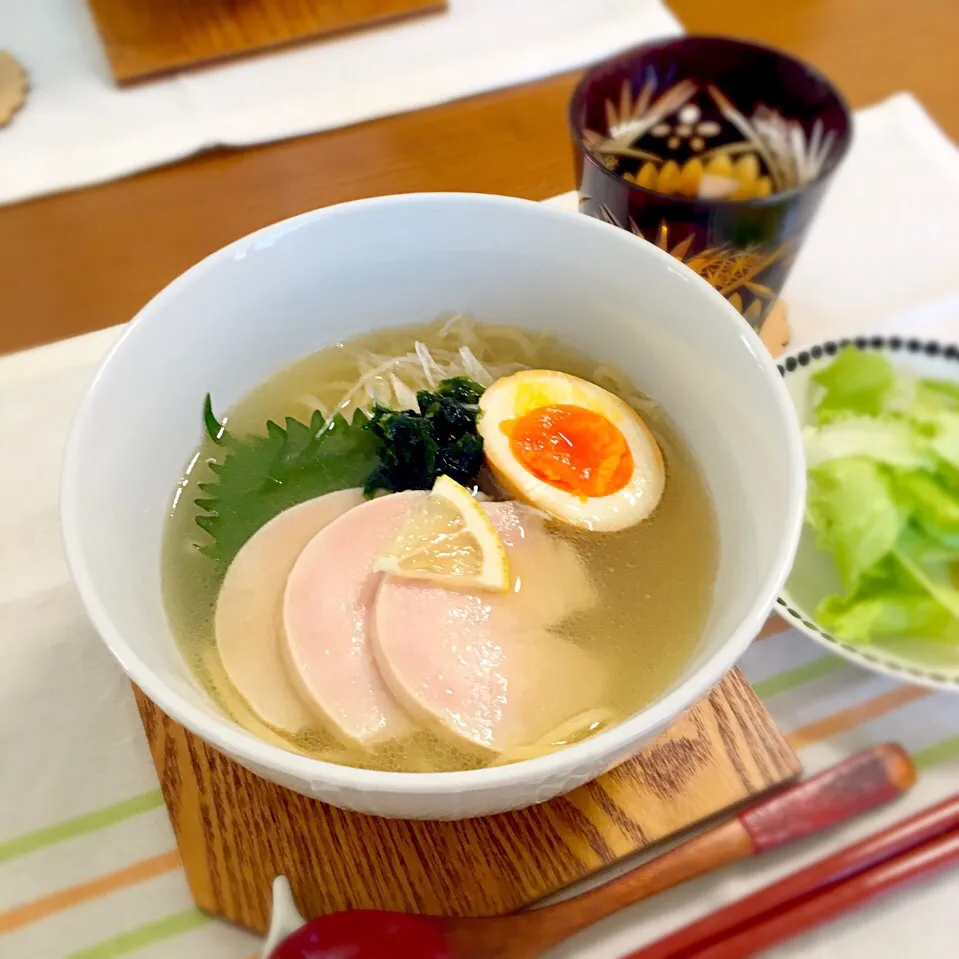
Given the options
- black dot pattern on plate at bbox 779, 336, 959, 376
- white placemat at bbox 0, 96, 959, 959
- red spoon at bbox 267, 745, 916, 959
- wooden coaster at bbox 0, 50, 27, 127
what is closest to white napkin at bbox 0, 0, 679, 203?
wooden coaster at bbox 0, 50, 27, 127

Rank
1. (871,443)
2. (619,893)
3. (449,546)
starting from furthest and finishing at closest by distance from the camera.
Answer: (871,443)
(449,546)
(619,893)

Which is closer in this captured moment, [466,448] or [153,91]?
[466,448]

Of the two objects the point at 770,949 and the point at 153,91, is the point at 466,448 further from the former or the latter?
the point at 153,91

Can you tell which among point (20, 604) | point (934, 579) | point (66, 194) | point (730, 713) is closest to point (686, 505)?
point (730, 713)

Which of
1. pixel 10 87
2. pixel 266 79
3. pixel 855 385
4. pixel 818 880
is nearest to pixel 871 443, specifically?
pixel 855 385

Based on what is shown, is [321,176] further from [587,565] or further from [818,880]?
[818,880]

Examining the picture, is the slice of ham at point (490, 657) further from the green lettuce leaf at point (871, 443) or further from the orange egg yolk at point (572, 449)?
the green lettuce leaf at point (871, 443)
